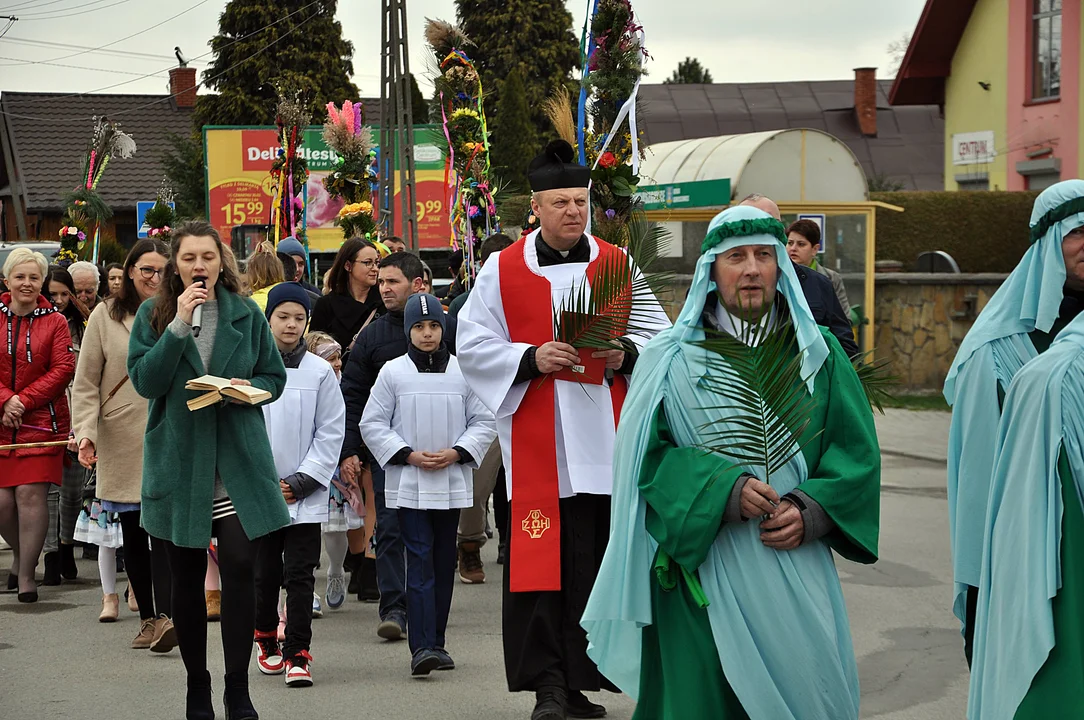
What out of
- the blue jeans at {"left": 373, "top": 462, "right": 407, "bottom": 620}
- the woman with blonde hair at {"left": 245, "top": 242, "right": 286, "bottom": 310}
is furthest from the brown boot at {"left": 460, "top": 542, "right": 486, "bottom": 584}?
the woman with blonde hair at {"left": 245, "top": 242, "right": 286, "bottom": 310}

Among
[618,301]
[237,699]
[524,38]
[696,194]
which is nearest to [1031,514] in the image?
[618,301]

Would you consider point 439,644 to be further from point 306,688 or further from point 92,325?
point 92,325

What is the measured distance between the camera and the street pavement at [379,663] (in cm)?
656

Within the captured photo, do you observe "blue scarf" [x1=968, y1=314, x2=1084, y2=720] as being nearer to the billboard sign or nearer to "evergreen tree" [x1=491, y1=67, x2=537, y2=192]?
the billboard sign

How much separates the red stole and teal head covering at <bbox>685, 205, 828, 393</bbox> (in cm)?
197

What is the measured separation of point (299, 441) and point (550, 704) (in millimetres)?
2068

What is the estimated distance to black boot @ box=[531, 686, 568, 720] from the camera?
19.7 feet

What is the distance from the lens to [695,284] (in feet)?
14.2

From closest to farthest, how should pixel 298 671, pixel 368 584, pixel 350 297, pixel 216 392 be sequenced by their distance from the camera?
pixel 216 392, pixel 298 671, pixel 368 584, pixel 350 297

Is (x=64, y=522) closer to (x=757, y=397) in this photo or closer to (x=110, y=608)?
(x=110, y=608)

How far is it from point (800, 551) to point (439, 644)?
11.2 feet

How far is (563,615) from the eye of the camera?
6312 mm

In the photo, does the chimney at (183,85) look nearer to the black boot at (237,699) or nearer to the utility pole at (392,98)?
the utility pole at (392,98)

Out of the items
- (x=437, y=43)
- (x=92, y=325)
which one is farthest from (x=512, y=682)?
(x=437, y=43)
